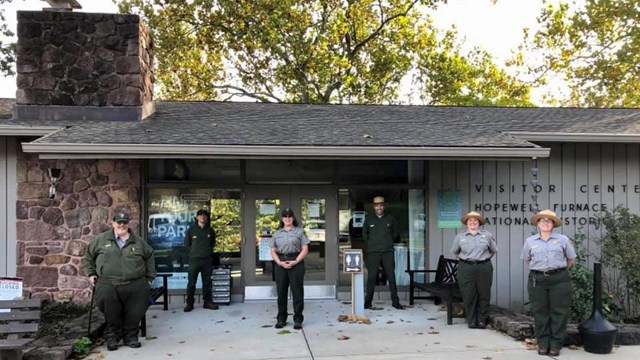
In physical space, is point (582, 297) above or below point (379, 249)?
below

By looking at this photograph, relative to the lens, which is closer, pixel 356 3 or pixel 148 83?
pixel 148 83

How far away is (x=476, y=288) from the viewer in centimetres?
720

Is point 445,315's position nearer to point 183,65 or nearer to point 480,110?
point 480,110

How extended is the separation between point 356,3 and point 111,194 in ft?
55.9

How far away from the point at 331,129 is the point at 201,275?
307cm

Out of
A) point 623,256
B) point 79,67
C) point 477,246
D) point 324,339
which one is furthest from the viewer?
point 79,67

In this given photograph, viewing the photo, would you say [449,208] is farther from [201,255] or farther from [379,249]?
[201,255]

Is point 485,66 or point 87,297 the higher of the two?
point 485,66

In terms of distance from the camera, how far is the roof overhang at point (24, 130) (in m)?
7.65

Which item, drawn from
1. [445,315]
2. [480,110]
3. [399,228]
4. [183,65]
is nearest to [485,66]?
[183,65]

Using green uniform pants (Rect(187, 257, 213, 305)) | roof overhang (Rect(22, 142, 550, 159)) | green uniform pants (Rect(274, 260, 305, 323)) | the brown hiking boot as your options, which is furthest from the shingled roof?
the brown hiking boot

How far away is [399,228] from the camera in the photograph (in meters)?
9.59

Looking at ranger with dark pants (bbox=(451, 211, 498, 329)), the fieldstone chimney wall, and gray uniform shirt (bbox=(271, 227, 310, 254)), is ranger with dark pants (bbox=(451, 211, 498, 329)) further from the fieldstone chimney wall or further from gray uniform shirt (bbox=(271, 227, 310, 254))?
the fieldstone chimney wall

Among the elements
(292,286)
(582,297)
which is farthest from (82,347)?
(582,297)
